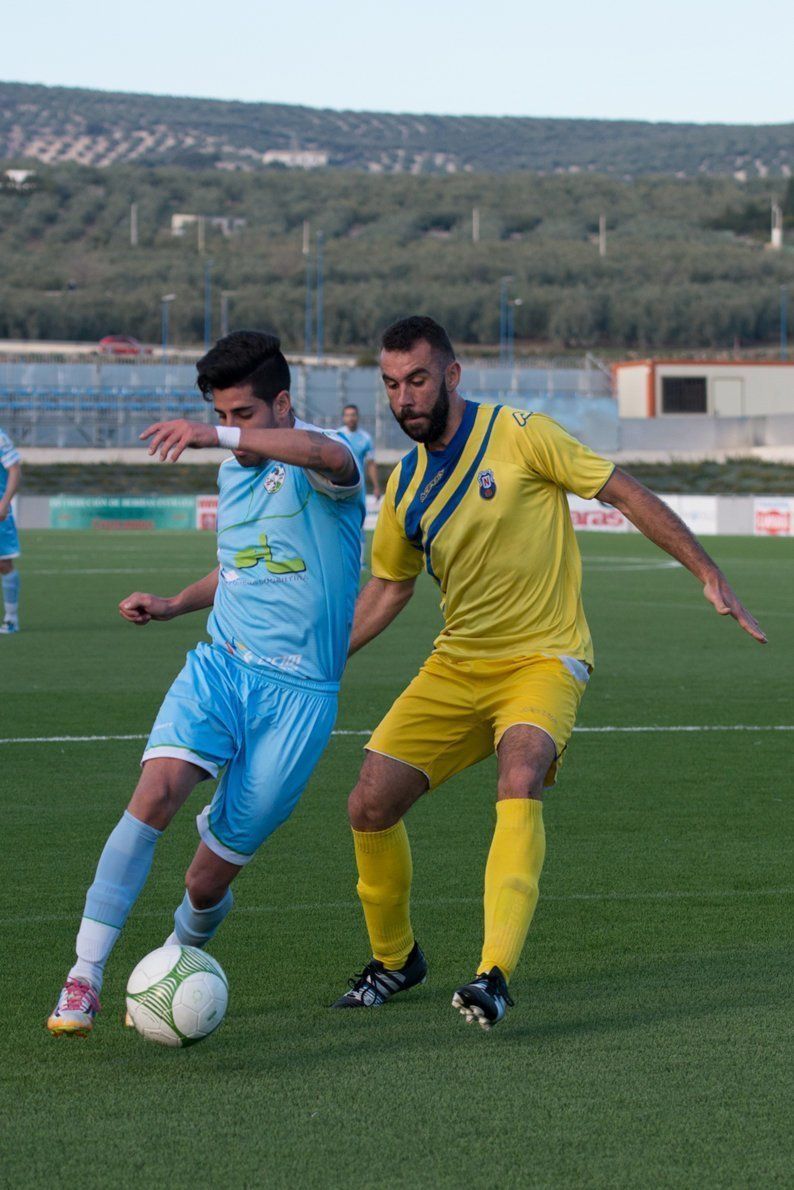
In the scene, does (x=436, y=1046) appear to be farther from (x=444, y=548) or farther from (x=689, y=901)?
(x=689, y=901)

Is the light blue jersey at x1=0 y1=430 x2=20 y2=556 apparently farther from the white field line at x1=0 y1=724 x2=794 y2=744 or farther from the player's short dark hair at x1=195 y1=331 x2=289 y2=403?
the player's short dark hair at x1=195 y1=331 x2=289 y2=403

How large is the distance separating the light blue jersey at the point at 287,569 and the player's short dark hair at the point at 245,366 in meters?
0.24

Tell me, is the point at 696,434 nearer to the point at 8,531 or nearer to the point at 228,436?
the point at 8,531

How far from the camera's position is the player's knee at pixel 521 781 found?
16.9 feet

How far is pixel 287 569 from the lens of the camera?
517 cm

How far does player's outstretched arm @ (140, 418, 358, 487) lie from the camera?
4633mm

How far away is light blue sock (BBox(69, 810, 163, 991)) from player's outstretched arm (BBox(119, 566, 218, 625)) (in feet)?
2.33

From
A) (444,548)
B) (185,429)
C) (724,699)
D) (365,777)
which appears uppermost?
(185,429)

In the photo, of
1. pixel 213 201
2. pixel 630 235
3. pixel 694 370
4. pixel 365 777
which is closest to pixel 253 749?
pixel 365 777

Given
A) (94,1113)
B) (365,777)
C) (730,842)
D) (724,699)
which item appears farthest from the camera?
(724,699)

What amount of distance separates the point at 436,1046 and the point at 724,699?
8.23 metres

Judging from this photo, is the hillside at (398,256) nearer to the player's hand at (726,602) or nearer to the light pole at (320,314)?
the light pole at (320,314)

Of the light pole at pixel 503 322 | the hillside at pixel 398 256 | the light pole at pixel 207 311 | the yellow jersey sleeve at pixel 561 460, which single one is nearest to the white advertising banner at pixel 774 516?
the yellow jersey sleeve at pixel 561 460

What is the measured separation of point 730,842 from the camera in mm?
7781
